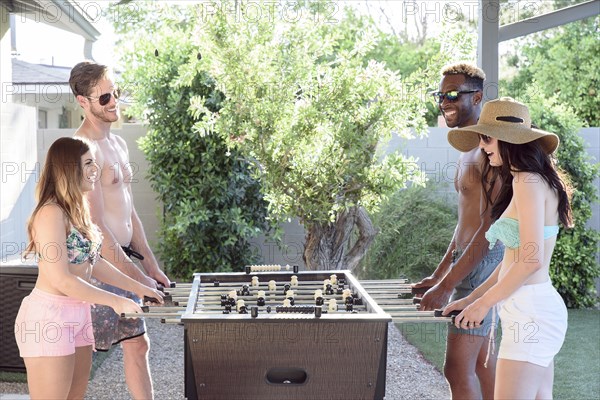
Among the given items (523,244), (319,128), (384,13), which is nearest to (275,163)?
(319,128)

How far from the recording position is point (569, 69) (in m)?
14.8

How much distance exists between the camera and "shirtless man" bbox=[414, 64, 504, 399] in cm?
375

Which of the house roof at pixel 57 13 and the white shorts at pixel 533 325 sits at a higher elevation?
the house roof at pixel 57 13

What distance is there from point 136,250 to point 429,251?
3942mm

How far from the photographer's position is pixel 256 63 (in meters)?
5.83

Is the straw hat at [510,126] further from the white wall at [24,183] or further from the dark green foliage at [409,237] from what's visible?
the dark green foliage at [409,237]

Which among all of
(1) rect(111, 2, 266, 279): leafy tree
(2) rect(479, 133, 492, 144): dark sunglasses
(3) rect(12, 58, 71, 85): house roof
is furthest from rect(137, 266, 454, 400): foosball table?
(3) rect(12, 58, 71, 85): house roof

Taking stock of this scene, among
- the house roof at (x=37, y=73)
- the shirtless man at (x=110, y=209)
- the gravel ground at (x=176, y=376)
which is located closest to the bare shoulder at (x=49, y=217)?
the shirtless man at (x=110, y=209)

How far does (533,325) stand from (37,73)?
1161cm

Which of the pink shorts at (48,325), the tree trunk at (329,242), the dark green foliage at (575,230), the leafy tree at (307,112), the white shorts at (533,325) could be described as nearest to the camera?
the white shorts at (533,325)

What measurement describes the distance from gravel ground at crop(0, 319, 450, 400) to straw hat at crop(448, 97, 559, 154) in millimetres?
2583

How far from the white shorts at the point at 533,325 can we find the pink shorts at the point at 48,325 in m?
1.70

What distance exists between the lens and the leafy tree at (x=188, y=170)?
741 centimetres

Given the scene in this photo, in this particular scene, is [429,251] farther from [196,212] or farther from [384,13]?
[384,13]
